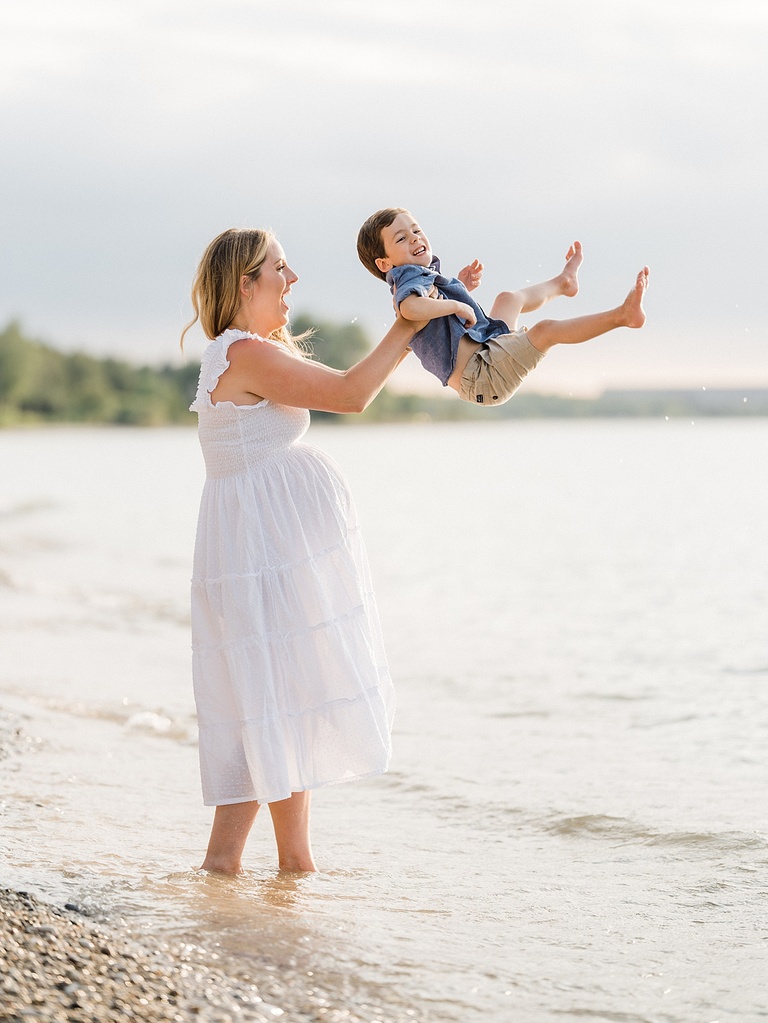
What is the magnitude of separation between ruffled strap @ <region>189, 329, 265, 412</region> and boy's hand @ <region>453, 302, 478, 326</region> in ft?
2.11

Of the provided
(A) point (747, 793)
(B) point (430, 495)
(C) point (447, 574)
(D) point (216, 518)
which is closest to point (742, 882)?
(A) point (747, 793)

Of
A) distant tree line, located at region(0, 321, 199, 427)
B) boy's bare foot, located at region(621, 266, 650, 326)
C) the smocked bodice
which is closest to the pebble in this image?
the smocked bodice

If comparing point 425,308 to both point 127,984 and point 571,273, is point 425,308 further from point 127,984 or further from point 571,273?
point 127,984

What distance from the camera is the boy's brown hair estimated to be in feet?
14.0

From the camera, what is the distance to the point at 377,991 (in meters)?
3.52

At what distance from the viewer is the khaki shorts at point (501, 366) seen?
405 centimetres

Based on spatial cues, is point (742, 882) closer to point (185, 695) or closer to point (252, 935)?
point (252, 935)

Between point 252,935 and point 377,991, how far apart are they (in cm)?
48

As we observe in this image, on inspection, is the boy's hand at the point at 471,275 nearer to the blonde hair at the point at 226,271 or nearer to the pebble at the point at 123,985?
the blonde hair at the point at 226,271

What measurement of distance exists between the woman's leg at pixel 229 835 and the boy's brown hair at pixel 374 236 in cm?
190

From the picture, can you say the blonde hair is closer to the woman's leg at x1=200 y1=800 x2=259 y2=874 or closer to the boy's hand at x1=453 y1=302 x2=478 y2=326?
the boy's hand at x1=453 y1=302 x2=478 y2=326

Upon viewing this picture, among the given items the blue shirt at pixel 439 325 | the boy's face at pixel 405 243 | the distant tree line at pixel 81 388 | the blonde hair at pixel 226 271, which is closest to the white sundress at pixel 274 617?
the blonde hair at pixel 226 271

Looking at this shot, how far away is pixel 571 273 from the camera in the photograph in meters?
4.45

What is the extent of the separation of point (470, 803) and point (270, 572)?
8.44ft
